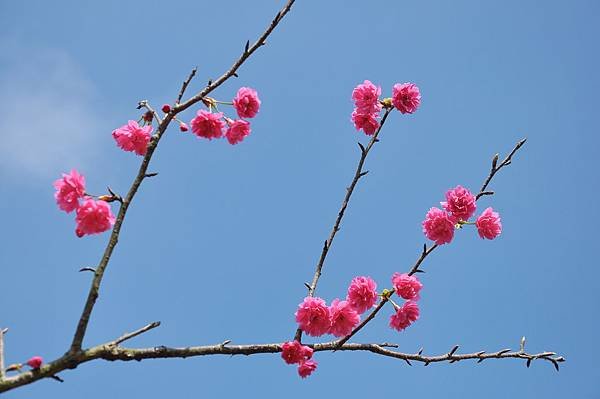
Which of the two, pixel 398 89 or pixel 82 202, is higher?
pixel 398 89

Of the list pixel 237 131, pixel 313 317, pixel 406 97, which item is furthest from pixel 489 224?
pixel 237 131

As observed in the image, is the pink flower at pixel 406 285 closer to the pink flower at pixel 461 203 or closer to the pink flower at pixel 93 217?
the pink flower at pixel 461 203

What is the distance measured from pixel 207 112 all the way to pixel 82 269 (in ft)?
5.64

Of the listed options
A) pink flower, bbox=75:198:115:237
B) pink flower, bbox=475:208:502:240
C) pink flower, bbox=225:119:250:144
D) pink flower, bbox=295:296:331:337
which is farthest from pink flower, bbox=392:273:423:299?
pink flower, bbox=75:198:115:237

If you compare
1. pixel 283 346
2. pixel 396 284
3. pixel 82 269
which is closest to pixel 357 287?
pixel 396 284

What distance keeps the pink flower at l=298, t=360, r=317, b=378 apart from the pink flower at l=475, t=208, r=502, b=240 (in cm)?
201

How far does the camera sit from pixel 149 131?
14.9 ft

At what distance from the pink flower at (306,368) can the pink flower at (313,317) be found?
28cm

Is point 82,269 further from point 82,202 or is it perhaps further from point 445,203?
point 445,203

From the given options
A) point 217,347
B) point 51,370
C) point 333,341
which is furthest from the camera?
point 333,341

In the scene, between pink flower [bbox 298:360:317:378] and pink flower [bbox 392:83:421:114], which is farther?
pink flower [bbox 392:83:421:114]

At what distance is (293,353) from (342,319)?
65 centimetres

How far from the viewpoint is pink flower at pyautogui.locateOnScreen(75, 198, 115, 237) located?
3.74 metres

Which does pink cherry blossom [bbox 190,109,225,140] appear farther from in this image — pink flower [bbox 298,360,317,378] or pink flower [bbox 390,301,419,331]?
pink flower [bbox 390,301,419,331]
